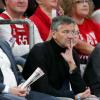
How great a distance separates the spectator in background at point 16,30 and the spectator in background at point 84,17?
613mm

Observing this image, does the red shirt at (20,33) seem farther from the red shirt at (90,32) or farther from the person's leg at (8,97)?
the person's leg at (8,97)

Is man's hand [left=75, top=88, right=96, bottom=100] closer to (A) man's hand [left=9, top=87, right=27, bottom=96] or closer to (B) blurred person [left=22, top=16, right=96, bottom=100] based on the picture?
(B) blurred person [left=22, top=16, right=96, bottom=100]

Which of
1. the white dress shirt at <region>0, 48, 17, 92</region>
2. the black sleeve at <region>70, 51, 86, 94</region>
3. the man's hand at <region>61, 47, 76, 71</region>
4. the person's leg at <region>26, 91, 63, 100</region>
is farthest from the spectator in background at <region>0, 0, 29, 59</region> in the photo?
the person's leg at <region>26, 91, 63, 100</region>

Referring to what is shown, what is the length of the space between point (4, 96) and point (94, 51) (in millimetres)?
1461

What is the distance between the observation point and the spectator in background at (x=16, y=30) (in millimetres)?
6445

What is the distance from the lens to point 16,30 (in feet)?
22.0

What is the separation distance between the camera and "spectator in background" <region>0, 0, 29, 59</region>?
645cm

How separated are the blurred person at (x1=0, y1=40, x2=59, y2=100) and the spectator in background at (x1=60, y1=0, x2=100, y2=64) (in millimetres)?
1513

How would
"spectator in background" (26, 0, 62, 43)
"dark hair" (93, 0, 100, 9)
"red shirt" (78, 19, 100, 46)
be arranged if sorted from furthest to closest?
"dark hair" (93, 0, 100, 9)
"red shirt" (78, 19, 100, 46)
"spectator in background" (26, 0, 62, 43)

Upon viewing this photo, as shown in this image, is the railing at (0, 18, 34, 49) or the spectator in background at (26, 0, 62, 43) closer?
the railing at (0, 18, 34, 49)

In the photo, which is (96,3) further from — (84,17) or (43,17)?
(43,17)

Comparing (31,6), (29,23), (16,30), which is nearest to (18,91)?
(29,23)

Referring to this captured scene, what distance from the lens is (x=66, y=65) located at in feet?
19.4

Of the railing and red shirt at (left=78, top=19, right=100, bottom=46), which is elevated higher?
the railing
